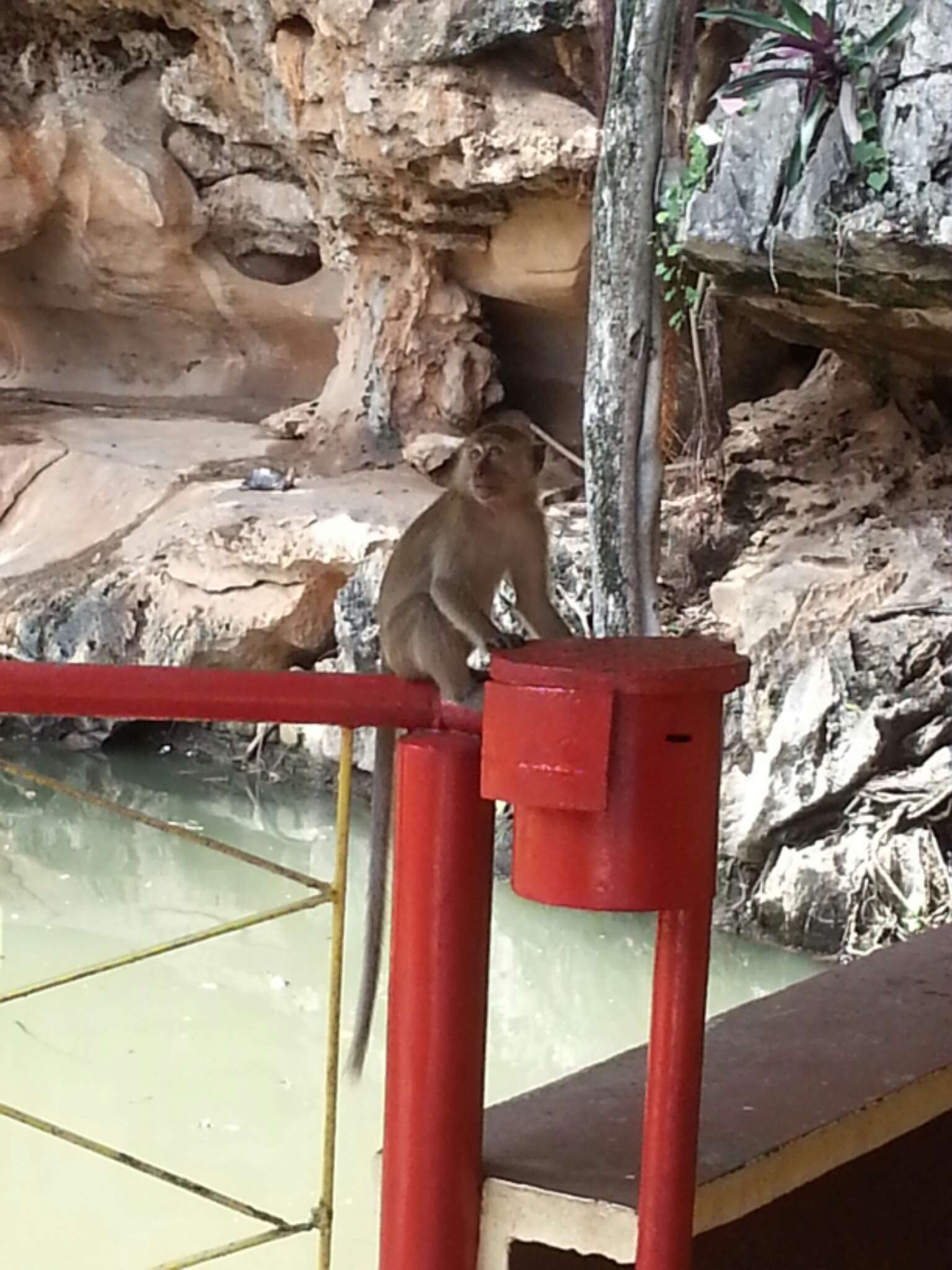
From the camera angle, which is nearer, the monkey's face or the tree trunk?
the monkey's face

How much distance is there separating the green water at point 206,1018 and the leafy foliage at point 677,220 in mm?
2292

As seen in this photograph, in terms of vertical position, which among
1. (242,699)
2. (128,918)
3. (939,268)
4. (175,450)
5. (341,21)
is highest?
(341,21)

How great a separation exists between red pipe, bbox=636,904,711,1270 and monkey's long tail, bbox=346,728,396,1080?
2.12 ft

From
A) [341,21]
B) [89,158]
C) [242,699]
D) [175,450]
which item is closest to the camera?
[242,699]

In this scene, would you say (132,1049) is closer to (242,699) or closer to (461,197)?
(242,699)

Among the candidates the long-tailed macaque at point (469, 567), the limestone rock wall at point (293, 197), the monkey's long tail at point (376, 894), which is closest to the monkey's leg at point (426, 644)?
the long-tailed macaque at point (469, 567)

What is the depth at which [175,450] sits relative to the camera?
348 inches

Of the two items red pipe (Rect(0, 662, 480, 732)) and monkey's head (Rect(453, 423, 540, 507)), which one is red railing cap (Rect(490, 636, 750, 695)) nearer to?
red pipe (Rect(0, 662, 480, 732))

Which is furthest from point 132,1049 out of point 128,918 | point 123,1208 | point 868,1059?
point 868,1059

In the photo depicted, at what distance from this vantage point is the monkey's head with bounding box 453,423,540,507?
106 inches

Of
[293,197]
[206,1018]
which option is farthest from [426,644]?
[293,197]

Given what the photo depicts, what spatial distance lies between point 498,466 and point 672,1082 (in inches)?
68.2

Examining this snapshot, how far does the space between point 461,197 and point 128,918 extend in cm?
388

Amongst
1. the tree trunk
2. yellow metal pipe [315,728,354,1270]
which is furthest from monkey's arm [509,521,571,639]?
the tree trunk
